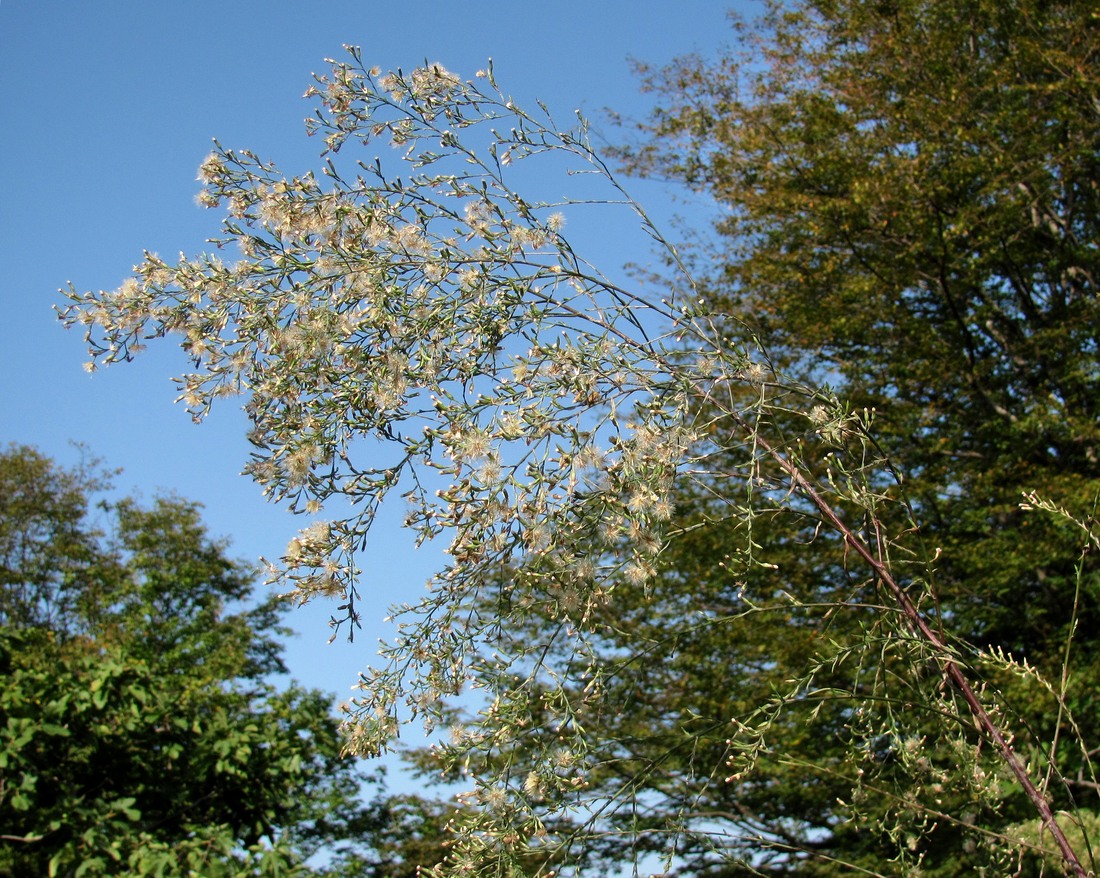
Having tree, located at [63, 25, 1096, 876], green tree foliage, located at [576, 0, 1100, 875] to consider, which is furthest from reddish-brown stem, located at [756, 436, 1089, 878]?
green tree foliage, located at [576, 0, 1100, 875]

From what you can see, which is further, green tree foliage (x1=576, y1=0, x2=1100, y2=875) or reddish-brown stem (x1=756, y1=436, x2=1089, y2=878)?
green tree foliage (x1=576, y1=0, x2=1100, y2=875)

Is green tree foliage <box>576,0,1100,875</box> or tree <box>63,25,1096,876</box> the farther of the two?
green tree foliage <box>576,0,1100,875</box>

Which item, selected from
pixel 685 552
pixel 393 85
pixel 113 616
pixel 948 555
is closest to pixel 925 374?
pixel 948 555

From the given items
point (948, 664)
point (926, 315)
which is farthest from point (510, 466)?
point (926, 315)

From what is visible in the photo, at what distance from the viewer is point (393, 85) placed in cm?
278

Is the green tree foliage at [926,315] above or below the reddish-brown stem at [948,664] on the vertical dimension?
above

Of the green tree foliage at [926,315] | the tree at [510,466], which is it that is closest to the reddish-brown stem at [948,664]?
the tree at [510,466]

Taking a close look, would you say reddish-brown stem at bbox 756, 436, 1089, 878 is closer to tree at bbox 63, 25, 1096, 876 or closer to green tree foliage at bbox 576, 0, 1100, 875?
tree at bbox 63, 25, 1096, 876

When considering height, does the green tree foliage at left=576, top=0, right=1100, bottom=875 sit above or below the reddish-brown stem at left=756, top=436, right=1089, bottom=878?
above

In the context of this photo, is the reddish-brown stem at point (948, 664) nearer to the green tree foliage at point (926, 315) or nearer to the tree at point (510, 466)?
the tree at point (510, 466)

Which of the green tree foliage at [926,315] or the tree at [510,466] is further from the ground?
the green tree foliage at [926,315]

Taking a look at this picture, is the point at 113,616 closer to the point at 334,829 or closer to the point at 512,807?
the point at 334,829

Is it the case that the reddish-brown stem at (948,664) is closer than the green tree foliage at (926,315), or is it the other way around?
the reddish-brown stem at (948,664)

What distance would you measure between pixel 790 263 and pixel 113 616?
13729 mm
